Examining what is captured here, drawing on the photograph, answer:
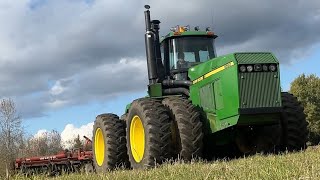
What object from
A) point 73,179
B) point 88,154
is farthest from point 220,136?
point 88,154

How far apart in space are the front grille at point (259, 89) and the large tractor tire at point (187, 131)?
1005mm

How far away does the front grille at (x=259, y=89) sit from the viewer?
30.2 feet

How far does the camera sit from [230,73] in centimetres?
935

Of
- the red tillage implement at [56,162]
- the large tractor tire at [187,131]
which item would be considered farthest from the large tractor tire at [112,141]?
the red tillage implement at [56,162]

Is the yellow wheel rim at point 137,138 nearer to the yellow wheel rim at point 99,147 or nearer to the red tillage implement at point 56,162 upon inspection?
the yellow wheel rim at point 99,147

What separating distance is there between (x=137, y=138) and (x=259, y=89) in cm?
307

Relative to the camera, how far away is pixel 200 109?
10398mm

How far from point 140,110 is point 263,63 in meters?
2.76

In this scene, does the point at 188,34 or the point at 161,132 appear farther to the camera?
the point at 188,34

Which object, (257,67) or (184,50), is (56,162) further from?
(257,67)

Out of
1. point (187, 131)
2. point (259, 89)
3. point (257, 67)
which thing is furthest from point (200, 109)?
point (257, 67)

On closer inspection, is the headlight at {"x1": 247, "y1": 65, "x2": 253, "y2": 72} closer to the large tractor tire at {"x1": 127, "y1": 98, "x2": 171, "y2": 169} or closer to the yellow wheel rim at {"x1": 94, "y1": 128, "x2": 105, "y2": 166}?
the large tractor tire at {"x1": 127, "y1": 98, "x2": 171, "y2": 169}

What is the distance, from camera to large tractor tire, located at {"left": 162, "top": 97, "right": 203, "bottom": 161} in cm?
936

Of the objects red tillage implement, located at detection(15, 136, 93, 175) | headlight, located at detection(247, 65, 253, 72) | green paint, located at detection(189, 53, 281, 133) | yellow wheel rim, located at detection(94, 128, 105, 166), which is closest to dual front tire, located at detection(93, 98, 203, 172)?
green paint, located at detection(189, 53, 281, 133)
